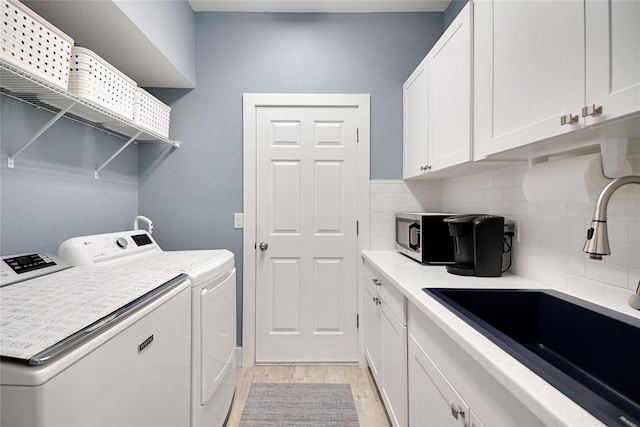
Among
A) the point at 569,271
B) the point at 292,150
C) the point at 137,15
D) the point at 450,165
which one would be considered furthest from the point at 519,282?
the point at 137,15

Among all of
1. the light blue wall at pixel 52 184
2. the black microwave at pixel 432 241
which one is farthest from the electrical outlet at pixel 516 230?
the light blue wall at pixel 52 184

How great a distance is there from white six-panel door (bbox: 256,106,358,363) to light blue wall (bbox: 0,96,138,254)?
1.02 m

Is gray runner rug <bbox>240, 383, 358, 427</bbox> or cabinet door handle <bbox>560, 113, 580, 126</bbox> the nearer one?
cabinet door handle <bbox>560, 113, 580, 126</bbox>

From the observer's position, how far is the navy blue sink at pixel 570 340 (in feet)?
1.95

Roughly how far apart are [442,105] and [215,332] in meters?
1.76

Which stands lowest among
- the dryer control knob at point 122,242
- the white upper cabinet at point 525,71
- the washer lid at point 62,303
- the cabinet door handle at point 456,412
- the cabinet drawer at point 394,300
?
the cabinet door handle at point 456,412

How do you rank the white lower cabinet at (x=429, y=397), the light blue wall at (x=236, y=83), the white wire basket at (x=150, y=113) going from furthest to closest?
1. the light blue wall at (x=236, y=83)
2. the white wire basket at (x=150, y=113)
3. the white lower cabinet at (x=429, y=397)

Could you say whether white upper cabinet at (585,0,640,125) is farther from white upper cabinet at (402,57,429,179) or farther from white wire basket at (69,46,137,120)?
white wire basket at (69,46,137,120)

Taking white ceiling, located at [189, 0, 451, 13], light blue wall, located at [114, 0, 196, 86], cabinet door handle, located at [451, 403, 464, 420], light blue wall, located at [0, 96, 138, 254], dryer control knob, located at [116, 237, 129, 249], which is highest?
white ceiling, located at [189, 0, 451, 13]

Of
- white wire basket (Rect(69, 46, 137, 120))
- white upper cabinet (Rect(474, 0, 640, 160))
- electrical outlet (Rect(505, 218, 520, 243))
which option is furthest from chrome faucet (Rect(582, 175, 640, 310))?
white wire basket (Rect(69, 46, 137, 120))

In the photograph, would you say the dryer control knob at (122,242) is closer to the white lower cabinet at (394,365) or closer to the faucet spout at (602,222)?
the white lower cabinet at (394,365)

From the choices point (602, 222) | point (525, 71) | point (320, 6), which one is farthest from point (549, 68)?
point (320, 6)

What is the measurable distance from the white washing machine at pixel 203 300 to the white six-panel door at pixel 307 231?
52 centimetres

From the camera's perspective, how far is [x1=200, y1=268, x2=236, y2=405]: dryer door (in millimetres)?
1388
